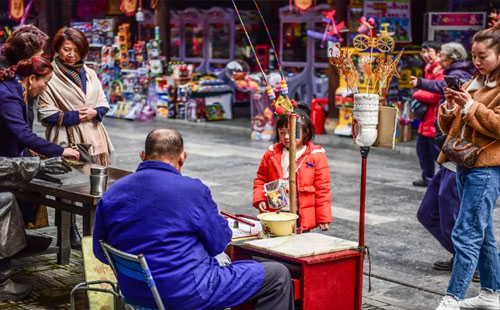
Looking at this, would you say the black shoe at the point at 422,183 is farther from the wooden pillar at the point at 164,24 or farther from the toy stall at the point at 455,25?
the wooden pillar at the point at 164,24

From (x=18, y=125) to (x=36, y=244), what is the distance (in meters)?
1.02

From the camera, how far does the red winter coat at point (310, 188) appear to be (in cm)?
527

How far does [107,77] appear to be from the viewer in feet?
65.6

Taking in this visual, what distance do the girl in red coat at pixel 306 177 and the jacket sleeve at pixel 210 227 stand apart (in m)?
1.42

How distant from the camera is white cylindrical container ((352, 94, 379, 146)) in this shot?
456 centimetres

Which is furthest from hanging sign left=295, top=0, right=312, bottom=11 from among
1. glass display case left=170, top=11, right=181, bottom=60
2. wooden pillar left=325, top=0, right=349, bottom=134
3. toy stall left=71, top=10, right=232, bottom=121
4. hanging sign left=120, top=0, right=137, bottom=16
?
glass display case left=170, top=11, right=181, bottom=60

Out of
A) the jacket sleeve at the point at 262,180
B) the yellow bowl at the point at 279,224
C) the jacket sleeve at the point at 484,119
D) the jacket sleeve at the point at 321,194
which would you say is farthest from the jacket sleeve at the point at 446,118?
the yellow bowl at the point at 279,224

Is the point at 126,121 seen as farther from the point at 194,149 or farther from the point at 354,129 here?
the point at 354,129

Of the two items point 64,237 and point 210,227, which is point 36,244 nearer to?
point 64,237

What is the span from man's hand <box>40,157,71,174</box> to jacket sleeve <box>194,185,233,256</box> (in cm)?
191

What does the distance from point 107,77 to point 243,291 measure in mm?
16712

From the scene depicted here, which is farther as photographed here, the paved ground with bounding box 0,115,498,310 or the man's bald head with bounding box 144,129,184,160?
the paved ground with bounding box 0,115,498,310

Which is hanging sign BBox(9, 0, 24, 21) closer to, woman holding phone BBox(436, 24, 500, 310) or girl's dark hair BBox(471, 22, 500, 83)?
woman holding phone BBox(436, 24, 500, 310)

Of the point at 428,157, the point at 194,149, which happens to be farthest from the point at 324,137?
the point at 428,157
